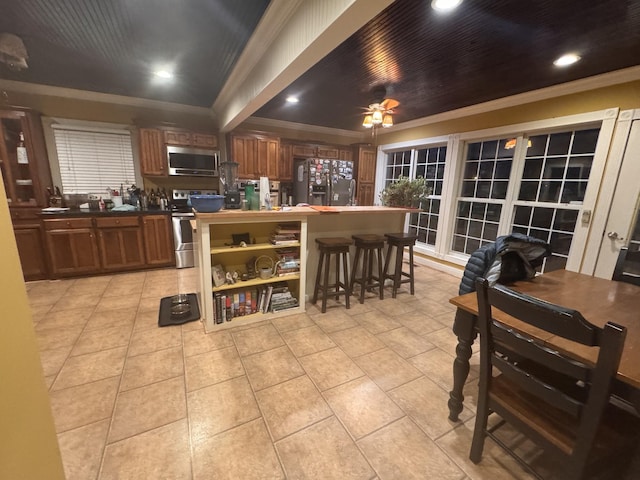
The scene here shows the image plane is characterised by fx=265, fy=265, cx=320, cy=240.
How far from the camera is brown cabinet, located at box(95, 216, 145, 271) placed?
3.68 meters

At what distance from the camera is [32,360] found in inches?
32.7

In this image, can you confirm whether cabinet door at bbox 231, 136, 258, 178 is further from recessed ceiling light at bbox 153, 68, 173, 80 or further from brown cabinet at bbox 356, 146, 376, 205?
brown cabinet at bbox 356, 146, 376, 205

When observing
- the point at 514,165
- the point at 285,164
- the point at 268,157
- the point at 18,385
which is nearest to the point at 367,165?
the point at 285,164

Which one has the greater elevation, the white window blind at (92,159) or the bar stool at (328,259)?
the white window blind at (92,159)

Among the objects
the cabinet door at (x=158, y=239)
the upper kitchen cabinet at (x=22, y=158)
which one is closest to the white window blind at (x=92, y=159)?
the upper kitchen cabinet at (x=22, y=158)

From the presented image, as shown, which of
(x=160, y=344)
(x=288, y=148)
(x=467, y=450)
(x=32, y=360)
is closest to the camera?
(x=32, y=360)

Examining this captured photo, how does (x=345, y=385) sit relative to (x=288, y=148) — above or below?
below

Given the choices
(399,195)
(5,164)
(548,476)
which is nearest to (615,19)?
(399,195)

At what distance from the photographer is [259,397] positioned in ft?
5.77

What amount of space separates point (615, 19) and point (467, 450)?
2976 millimetres

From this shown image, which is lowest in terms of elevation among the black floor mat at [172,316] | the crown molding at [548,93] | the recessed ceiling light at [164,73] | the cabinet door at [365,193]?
the black floor mat at [172,316]

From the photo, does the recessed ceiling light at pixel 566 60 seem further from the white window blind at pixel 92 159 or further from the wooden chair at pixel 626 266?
the white window blind at pixel 92 159

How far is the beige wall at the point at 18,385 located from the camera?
72 cm

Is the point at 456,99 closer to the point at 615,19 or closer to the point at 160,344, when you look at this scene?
the point at 615,19
